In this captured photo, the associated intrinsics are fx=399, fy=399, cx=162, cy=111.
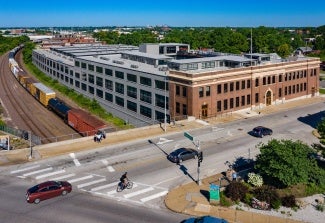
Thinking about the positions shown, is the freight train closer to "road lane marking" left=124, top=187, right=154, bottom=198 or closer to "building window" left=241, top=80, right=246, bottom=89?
"road lane marking" left=124, top=187, right=154, bottom=198

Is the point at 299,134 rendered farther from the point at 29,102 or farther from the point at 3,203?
the point at 29,102

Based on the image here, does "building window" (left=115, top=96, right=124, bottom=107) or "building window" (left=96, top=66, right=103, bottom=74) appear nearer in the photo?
"building window" (left=115, top=96, right=124, bottom=107)

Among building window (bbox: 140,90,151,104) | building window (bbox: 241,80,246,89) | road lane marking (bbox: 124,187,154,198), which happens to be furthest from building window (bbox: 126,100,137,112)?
road lane marking (bbox: 124,187,154,198)

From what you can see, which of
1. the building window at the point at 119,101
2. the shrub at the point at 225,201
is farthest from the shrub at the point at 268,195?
the building window at the point at 119,101

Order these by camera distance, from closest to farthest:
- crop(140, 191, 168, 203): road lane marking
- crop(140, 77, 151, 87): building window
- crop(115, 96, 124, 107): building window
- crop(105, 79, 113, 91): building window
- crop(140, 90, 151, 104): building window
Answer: crop(140, 191, 168, 203): road lane marking
crop(140, 77, 151, 87): building window
crop(140, 90, 151, 104): building window
crop(115, 96, 124, 107): building window
crop(105, 79, 113, 91): building window

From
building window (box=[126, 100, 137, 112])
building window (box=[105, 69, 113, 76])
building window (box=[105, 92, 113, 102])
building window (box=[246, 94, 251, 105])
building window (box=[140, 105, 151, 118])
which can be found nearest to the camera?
building window (box=[246, 94, 251, 105])

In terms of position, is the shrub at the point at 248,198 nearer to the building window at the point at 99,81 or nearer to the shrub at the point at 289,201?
the shrub at the point at 289,201
